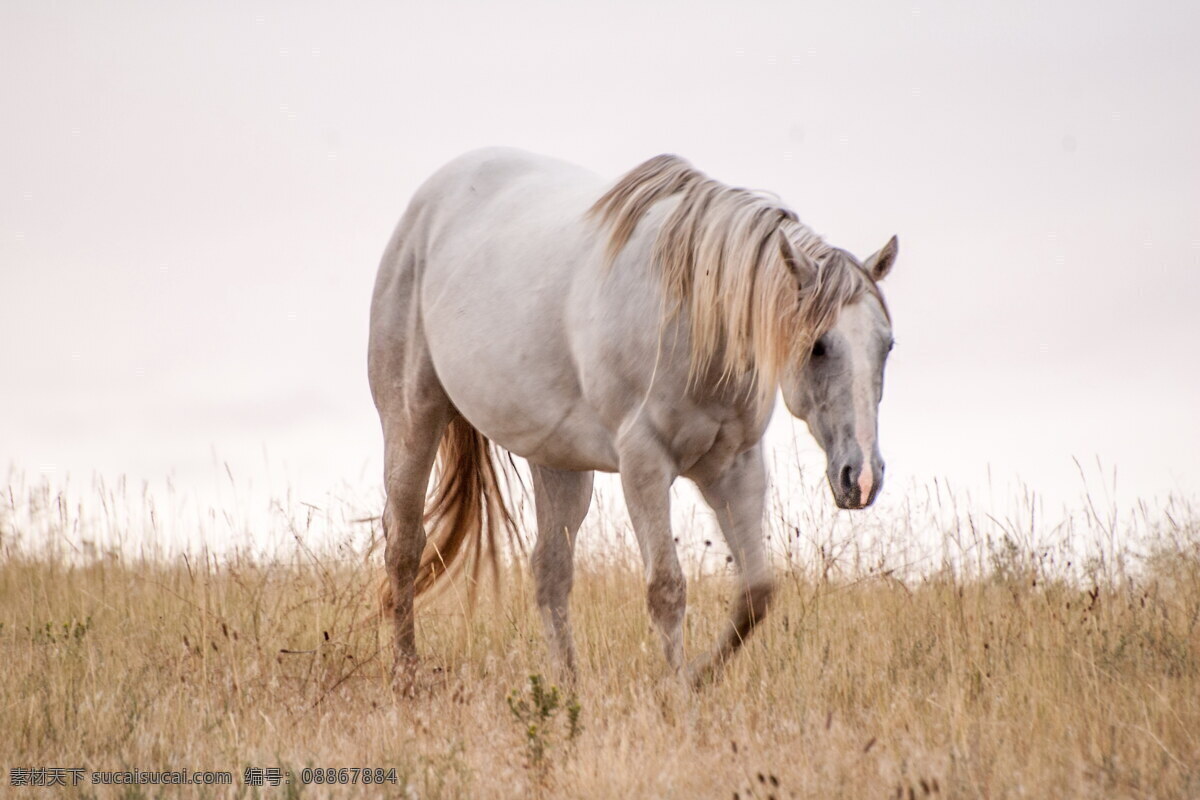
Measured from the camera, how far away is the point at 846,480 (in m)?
3.53

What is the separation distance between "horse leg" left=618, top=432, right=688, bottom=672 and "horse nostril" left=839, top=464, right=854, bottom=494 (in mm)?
774

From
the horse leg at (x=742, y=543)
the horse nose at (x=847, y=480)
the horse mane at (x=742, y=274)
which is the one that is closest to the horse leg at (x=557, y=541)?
the horse leg at (x=742, y=543)

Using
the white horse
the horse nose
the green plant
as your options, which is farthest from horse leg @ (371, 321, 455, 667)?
the horse nose

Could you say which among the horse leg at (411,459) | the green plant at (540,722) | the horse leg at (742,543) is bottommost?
the green plant at (540,722)

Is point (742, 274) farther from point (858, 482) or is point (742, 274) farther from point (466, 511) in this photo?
point (466, 511)

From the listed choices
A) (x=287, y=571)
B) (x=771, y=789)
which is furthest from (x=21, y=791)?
(x=287, y=571)

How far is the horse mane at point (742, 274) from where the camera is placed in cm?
362

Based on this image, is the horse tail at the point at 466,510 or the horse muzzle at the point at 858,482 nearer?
the horse muzzle at the point at 858,482

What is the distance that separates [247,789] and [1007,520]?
3924 millimetres

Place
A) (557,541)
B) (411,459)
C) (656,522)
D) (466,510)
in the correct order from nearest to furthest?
(656,522), (557,541), (411,459), (466,510)

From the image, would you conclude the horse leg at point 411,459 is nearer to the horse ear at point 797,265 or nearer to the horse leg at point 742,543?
the horse leg at point 742,543

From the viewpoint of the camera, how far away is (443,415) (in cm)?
563

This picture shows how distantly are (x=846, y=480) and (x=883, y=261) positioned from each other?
2.83 feet

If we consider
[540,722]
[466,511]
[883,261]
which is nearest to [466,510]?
[466,511]
